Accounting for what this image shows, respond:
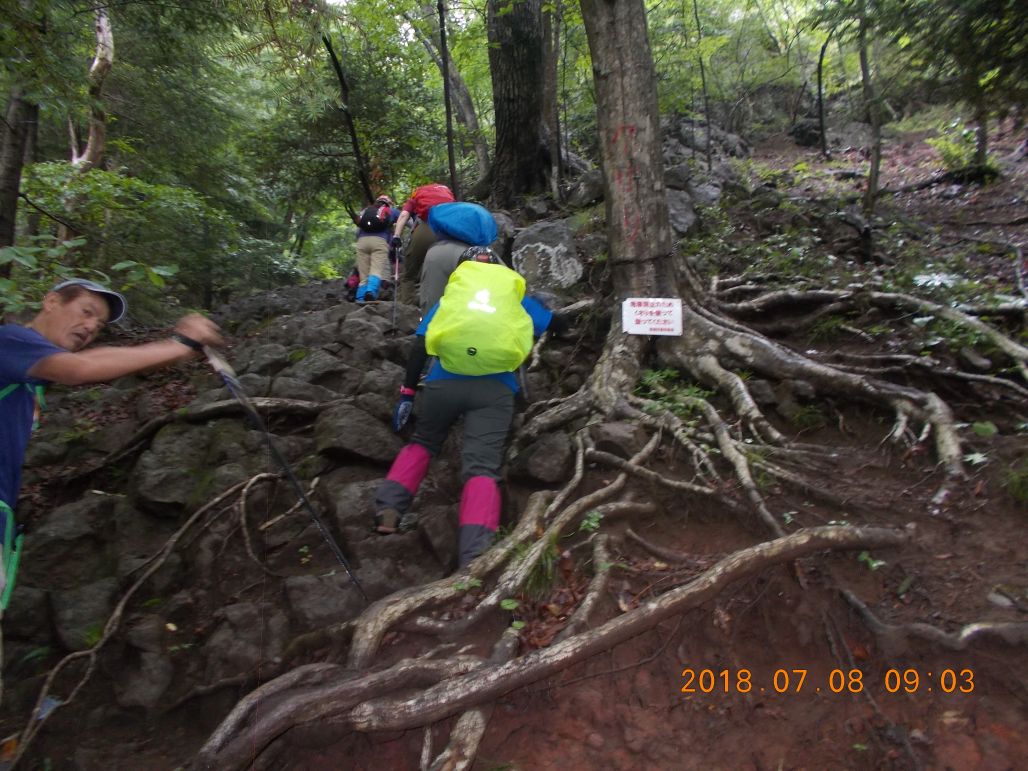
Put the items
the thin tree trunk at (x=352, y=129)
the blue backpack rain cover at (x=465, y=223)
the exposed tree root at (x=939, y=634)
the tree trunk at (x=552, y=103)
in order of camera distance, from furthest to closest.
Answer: the tree trunk at (x=552, y=103) < the thin tree trunk at (x=352, y=129) < the blue backpack rain cover at (x=465, y=223) < the exposed tree root at (x=939, y=634)

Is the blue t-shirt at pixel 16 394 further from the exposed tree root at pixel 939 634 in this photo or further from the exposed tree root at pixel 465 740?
the exposed tree root at pixel 939 634

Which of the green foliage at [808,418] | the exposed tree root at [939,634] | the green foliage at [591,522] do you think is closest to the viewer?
the exposed tree root at [939,634]

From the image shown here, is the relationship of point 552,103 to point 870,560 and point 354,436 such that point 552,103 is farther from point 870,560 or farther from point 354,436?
point 870,560

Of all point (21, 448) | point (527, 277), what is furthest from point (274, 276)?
point (21, 448)

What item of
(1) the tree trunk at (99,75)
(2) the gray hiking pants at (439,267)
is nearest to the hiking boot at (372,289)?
(2) the gray hiking pants at (439,267)

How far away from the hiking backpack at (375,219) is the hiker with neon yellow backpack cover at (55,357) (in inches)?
254

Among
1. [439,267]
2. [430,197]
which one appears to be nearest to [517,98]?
[430,197]

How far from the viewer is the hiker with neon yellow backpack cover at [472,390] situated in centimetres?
403

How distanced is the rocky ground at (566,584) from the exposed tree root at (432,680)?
0.13 metres

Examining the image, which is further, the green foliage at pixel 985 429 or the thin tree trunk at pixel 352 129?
the thin tree trunk at pixel 352 129

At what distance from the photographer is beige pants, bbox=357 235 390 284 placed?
30.9ft

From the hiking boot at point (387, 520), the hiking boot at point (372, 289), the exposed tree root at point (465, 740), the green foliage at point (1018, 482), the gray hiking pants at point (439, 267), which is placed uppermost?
the hiking boot at point (372, 289)

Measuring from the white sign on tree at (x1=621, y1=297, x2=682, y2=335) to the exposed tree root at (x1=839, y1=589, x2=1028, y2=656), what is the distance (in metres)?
2.99

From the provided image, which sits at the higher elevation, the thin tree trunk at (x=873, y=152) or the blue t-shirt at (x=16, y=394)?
the thin tree trunk at (x=873, y=152)
